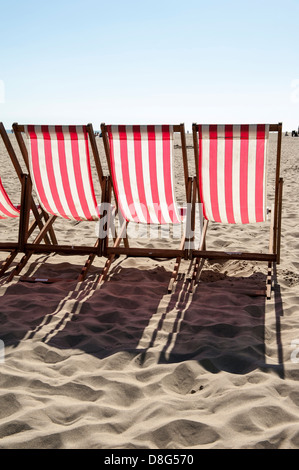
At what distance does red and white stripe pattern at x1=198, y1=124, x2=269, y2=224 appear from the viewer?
137 inches

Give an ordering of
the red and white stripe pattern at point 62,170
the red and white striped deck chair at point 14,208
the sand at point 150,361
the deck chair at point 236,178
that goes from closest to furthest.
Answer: the sand at point 150,361 → the deck chair at point 236,178 → the red and white stripe pattern at point 62,170 → the red and white striped deck chair at point 14,208

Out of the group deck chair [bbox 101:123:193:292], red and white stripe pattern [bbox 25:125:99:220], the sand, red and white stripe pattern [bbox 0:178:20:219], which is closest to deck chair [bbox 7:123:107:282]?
red and white stripe pattern [bbox 25:125:99:220]

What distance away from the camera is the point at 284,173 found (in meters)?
10.5

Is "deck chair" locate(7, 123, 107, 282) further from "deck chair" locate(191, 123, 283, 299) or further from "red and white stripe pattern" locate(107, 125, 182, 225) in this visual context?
"deck chair" locate(191, 123, 283, 299)

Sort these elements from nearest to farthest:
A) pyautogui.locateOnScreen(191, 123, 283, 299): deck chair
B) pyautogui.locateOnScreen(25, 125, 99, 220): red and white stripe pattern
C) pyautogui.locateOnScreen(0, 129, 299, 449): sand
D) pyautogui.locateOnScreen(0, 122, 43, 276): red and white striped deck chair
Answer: pyautogui.locateOnScreen(0, 129, 299, 449): sand
pyautogui.locateOnScreen(191, 123, 283, 299): deck chair
pyautogui.locateOnScreen(25, 125, 99, 220): red and white stripe pattern
pyautogui.locateOnScreen(0, 122, 43, 276): red and white striped deck chair

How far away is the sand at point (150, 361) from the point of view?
77.5 inches

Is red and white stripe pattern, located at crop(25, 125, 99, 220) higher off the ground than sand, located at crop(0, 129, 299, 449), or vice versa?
red and white stripe pattern, located at crop(25, 125, 99, 220)

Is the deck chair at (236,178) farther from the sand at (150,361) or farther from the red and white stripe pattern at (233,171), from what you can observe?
the sand at (150,361)

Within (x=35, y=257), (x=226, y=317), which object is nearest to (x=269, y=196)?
(x=35, y=257)

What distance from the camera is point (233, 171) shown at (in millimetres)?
3621

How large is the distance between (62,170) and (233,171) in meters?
1.34

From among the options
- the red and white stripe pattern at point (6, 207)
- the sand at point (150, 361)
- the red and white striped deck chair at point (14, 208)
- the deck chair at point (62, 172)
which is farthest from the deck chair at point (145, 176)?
the red and white stripe pattern at point (6, 207)
